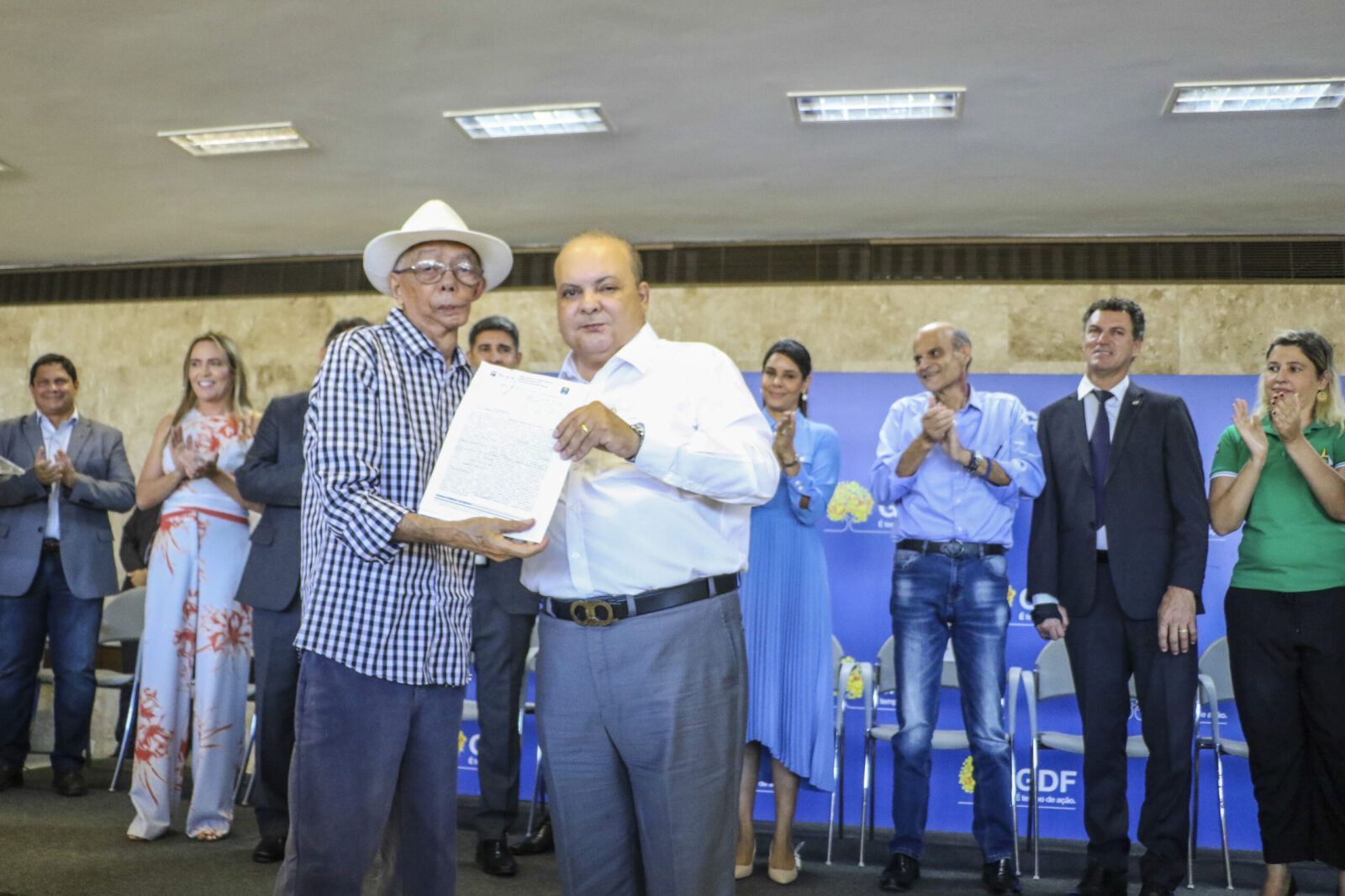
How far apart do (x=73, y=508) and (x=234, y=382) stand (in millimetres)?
1394

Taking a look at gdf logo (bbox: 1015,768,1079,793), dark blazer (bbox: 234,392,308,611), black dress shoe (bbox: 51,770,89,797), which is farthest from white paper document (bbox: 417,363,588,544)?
black dress shoe (bbox: 51,770,89,797)

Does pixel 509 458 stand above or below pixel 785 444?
below

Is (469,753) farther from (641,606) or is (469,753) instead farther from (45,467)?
(641,606)

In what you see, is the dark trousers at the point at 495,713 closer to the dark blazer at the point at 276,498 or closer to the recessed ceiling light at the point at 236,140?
the dark blazer at the point at 276,498

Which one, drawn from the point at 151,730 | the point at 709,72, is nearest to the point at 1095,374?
the point at 709,72

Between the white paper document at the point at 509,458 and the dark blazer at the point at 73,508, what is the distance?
3494 millimetres

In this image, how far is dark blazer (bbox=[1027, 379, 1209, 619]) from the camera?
12.8 ft

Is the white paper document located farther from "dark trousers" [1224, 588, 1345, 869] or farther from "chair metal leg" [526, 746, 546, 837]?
"dark trousers" [1224, 588, 1345, 869]

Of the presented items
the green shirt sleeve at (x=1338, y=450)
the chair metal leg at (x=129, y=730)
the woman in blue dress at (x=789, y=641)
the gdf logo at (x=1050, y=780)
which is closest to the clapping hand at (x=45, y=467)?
the chair metal leg at (x=129, y=730)

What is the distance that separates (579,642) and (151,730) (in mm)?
2802

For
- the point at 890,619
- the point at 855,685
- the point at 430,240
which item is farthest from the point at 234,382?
the point at 890,619

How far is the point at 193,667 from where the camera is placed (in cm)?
442

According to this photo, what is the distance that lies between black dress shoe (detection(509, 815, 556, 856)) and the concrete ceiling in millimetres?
3256

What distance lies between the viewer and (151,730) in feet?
14.0
